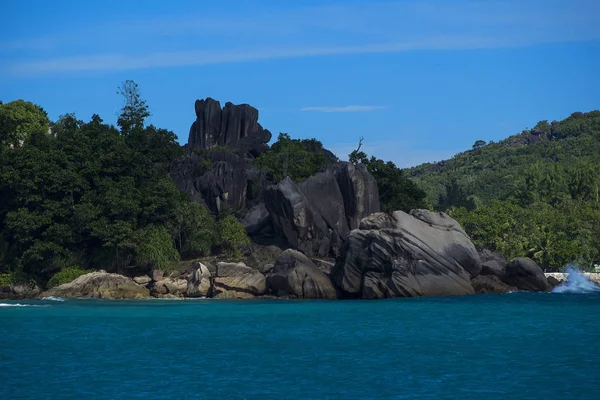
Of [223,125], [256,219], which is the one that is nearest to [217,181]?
[256,219]

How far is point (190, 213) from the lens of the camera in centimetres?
6975

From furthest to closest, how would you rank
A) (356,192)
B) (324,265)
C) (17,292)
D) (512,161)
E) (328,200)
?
(512,161) < (356,192) < (328,200) < (324,265) < (17,292)

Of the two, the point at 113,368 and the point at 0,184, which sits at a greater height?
the point at 0,184

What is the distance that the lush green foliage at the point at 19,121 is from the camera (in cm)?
7325

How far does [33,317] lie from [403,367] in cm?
2517

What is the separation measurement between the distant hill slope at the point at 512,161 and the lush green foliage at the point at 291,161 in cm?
2453

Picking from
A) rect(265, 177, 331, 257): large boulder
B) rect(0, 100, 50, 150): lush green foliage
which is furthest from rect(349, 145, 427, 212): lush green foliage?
rect(0, 100, 50, 150): lush green foliage

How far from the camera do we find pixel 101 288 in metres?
62.7

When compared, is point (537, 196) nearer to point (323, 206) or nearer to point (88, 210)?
point (323, 206)

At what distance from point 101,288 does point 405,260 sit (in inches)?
843

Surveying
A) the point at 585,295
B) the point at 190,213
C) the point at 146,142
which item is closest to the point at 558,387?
the point at 585,295

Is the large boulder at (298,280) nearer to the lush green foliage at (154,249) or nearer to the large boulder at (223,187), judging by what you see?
the lush green foliage at (154,249)

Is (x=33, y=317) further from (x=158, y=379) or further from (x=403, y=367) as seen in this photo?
(x=403, y=367)

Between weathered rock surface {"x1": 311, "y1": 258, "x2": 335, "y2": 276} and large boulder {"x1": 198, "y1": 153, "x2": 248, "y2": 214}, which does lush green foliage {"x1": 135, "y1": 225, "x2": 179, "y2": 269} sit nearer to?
weathered rock surface {"x1": 311, "y1": 258, "x2": 335, "y2": 276}
